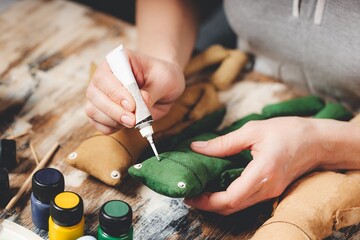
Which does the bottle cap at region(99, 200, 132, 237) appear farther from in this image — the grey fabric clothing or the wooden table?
the grey fabric clothing

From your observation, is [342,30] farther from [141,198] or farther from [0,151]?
[0,151]

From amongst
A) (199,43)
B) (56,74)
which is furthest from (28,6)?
(199,43)

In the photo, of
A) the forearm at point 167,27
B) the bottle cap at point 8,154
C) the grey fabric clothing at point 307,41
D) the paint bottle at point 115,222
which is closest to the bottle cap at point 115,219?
the paint bottle at point 115,222

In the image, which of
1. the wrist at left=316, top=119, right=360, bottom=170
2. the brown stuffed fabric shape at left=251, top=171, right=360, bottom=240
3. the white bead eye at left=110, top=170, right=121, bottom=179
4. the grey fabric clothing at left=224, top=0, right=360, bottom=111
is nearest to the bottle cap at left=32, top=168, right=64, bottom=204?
the white bead eye at left=110, top=170, right=121, bottom=179

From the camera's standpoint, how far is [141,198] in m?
0.93

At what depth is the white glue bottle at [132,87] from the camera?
87 cm

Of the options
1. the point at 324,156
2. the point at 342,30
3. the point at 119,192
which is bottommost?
the point at 119,192

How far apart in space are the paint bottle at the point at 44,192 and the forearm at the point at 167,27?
15.5 inches

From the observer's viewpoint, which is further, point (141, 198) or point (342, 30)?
point (342, 30)

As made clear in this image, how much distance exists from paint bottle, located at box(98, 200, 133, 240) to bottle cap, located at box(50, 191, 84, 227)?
1.6 inches

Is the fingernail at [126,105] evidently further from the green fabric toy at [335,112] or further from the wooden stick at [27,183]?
the green fabric toy at [335,112]

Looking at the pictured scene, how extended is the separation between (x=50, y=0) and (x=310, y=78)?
72 cm

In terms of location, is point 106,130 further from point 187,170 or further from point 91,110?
point 187,170

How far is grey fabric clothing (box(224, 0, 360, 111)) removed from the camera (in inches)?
41.3
